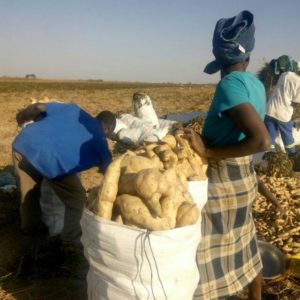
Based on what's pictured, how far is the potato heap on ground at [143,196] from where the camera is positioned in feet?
6.61

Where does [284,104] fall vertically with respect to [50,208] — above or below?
above

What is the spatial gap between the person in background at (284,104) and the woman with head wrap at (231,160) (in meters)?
4.16

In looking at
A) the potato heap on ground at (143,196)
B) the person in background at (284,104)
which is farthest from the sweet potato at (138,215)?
the person in background at (284,104)

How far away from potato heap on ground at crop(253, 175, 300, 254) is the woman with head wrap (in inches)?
48.9

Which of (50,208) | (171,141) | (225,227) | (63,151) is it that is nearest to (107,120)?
(63,151)

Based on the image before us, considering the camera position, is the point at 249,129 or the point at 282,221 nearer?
the point at 249,129

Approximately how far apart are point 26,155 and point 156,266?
6.53 ft

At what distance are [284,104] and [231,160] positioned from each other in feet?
14.5

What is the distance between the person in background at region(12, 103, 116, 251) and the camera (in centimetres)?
354

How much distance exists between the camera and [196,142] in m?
2.46

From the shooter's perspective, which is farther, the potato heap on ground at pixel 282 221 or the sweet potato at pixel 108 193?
the potato heap on ground at pixel 282 221

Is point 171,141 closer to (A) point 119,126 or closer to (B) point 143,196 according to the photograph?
(B) point 143,196

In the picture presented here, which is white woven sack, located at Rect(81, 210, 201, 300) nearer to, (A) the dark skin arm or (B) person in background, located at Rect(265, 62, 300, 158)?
(A) the dark skin arm

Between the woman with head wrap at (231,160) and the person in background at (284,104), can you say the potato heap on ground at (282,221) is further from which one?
→ the person in background at (284,104)
